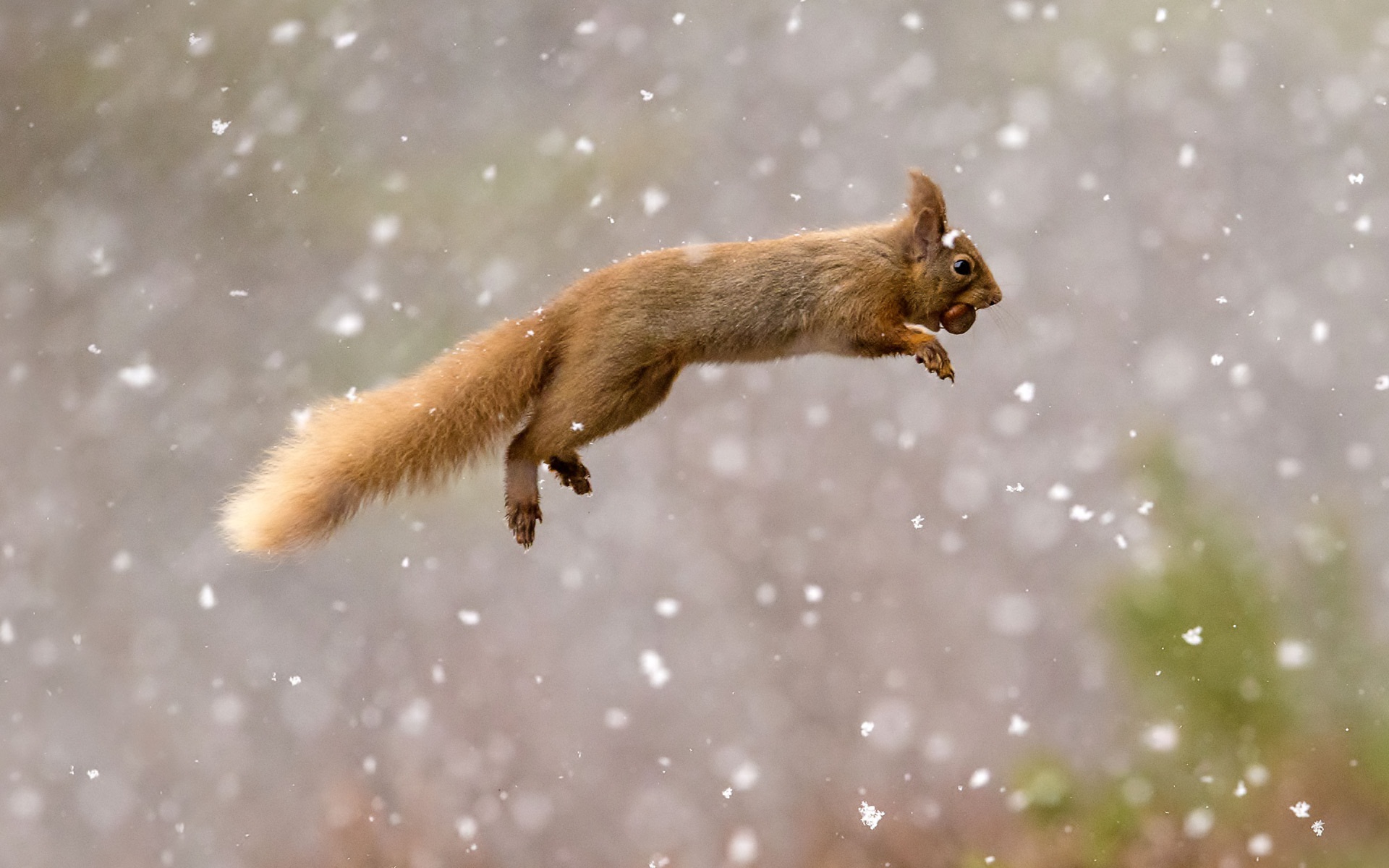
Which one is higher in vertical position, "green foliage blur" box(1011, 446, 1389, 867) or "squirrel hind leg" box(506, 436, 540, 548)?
"squirrel hind leg" box(506, 436, 540, 548)

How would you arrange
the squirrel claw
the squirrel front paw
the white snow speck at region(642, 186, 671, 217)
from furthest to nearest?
the white snow speck at region(642, 186, 671, 217), the squirrel claw, the squirrel front paw

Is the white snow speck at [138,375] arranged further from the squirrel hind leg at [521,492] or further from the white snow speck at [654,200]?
the squirrel hind leg at [521,492]

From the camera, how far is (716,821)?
207cm

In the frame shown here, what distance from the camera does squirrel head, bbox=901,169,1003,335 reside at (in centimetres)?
110

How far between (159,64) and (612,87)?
0.75 meters

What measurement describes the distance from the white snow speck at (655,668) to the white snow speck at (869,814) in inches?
14.5

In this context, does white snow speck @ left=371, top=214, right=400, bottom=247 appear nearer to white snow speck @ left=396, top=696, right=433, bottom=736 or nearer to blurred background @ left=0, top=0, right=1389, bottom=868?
blurred background @ left=0, top=0, right=1389, bottom=868

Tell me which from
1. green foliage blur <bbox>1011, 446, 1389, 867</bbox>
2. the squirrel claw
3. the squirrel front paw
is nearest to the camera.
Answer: the squirrel front paw

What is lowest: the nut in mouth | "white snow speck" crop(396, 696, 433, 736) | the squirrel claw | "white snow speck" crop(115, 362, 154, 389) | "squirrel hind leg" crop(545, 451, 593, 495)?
"white snow speck" crop(396, 696, 433, 736)

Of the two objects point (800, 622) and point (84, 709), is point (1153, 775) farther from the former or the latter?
point (84, 709)

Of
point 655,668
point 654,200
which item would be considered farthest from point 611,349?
point 655,668

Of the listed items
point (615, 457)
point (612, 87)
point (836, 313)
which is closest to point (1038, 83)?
point (612, 87)

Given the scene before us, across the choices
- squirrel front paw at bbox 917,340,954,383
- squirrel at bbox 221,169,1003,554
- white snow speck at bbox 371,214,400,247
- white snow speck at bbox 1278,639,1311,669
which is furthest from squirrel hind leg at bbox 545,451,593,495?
white snow speck at bbox 1278,639,1311,669

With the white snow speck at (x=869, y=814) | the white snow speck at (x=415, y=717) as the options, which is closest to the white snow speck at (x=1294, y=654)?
the white snow speck at (x=869, y=814)
